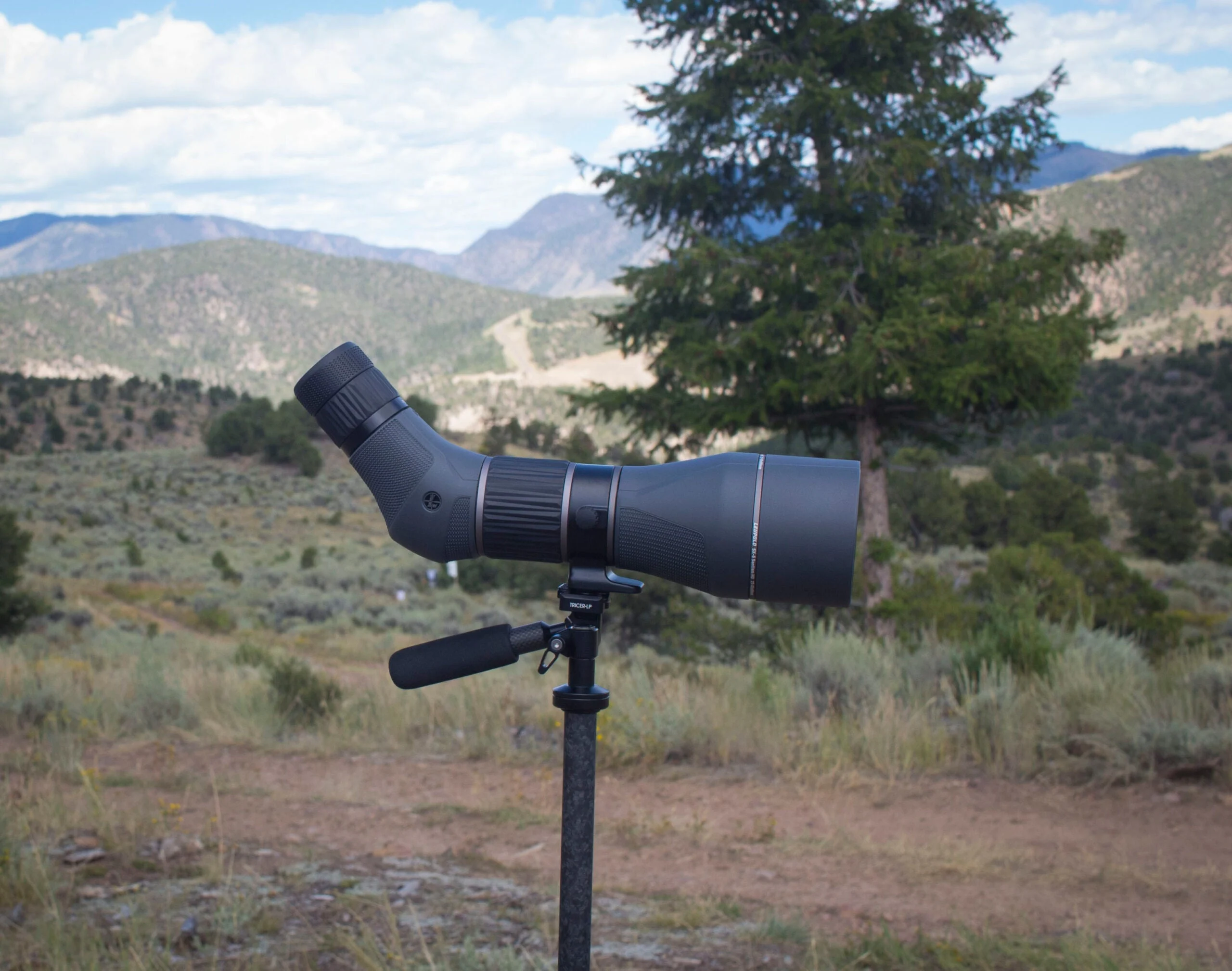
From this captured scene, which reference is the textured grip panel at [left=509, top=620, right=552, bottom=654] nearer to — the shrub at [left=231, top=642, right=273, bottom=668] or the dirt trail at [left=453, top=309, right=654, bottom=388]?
the shrub at [left=231, top=642, right=273, bottom=668]

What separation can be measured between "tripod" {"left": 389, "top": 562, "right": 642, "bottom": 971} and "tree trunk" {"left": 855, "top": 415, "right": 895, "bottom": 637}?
25.0ft

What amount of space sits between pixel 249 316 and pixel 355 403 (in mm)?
143989

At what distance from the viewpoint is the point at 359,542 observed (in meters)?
29.2

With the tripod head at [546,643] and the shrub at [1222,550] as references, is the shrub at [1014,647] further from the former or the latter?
the shrub at [1222,550]

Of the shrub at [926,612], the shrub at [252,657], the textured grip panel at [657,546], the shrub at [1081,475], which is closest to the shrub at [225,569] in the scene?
the shrub at [252,657]

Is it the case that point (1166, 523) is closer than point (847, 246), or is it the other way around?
point (847, 246)

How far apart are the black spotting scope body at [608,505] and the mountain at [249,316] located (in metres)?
101

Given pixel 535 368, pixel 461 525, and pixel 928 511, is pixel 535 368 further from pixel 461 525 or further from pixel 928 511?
pixel 461 525

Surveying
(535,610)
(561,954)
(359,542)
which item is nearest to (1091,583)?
(561,954)

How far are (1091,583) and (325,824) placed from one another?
855 centimetres

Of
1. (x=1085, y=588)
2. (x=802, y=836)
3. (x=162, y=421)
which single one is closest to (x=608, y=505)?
(x=802, y=836)

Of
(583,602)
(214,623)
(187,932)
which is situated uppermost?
(583,602)

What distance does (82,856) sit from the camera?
12.6ft

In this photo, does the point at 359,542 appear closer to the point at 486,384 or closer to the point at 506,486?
the point at 506,486
